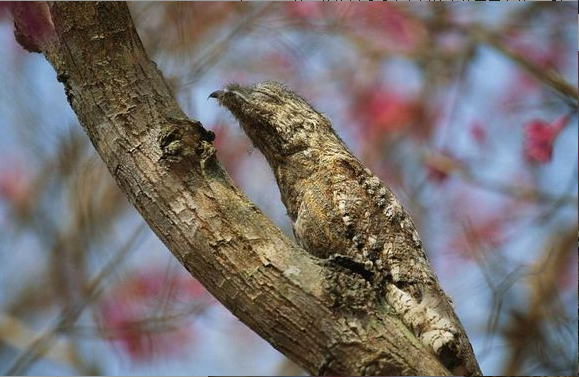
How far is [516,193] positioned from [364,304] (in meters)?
2.93

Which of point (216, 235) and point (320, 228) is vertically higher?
point (320, 228)

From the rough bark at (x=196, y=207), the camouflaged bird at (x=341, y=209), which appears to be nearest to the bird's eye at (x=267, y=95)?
the camouflaged bird at (x=341, y=209)

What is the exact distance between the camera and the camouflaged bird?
6.30 ft

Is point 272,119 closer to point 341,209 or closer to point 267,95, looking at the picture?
point 267,95

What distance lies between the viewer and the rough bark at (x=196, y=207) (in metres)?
1.64

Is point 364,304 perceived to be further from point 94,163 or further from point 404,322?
point 94,163

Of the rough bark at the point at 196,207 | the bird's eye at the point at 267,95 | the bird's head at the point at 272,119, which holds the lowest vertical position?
the rough bark at the point at 196,207

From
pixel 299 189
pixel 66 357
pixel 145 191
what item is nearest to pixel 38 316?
pixel 66 357

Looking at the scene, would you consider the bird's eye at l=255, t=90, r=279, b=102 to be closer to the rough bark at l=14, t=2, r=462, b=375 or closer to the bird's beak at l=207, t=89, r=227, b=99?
the bird's beak at l=207, t=89, r=227, b=99

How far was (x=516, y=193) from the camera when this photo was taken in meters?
4.39

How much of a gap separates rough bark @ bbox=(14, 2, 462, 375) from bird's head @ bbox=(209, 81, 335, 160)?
462 millimetres

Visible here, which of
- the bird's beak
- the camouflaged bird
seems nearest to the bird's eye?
the camouflaged bird

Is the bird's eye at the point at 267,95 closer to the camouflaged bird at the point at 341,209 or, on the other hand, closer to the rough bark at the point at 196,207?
the camouflaged bird at the point at 341,209

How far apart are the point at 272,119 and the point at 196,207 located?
0.69m
